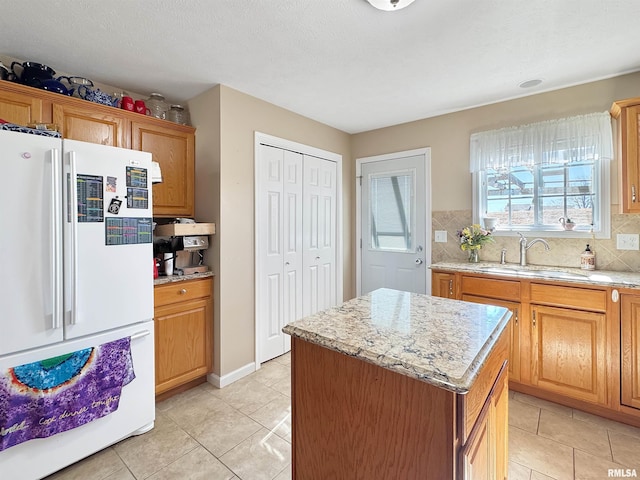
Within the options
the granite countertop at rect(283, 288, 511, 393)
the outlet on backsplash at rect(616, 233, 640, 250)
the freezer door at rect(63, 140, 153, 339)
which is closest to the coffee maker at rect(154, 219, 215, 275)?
the freezer door at rect(63, 140, 153, 339)

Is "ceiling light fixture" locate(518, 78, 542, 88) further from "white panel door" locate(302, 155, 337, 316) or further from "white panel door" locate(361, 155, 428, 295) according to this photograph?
"white panel door" locate(302, 155, 337, 316)

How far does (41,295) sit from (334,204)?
2.78 metres

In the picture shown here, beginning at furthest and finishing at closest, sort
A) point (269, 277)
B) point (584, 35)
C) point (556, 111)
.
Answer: point (269, 277) < point (556, 111) < point (584, 35)

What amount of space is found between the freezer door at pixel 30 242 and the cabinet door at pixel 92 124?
2.10ft

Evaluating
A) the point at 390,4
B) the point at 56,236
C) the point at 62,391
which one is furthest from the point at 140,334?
the point at 390,4

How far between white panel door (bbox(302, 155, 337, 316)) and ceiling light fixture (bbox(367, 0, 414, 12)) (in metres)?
1.80

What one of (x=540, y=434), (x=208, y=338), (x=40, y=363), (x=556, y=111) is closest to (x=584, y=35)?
(x=556, y=111)

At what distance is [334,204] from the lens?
3684 millimetres

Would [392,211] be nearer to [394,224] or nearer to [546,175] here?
[394,224]

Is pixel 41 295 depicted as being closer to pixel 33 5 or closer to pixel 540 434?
pixel 33 5

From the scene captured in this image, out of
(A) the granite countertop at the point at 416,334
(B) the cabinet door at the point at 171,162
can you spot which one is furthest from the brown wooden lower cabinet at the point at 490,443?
(B) the cabinet door at the point at 171,162

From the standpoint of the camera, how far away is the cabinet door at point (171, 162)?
240 cm

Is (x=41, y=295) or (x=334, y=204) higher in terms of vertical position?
(x=334, y=204)

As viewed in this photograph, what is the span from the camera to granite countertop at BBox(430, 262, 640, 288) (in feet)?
6.44
